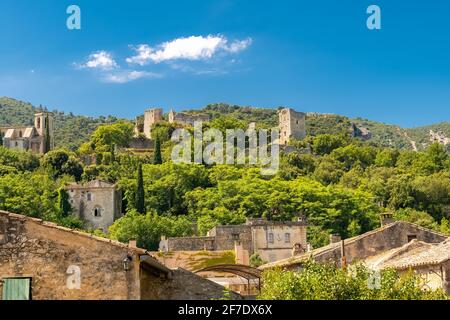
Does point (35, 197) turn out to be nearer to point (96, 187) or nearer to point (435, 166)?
point (96, 187)

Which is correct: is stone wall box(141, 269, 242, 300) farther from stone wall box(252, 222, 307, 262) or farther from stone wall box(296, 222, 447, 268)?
stone wall box(252, 222, 307, 262)

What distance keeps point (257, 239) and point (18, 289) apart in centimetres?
4719

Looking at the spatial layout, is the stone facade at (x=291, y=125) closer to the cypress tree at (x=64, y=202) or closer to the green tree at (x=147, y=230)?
the cypress tree at (x=64, y=202)

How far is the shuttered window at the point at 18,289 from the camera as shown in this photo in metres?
17.0

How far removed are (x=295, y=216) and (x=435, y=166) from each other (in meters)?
45.1

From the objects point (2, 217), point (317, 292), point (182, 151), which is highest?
point (182, 151)

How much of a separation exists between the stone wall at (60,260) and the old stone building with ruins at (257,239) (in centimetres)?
4361

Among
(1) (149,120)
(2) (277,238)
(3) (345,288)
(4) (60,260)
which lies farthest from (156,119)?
(4) (60,260)

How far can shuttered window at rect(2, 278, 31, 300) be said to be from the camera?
55.6 ft

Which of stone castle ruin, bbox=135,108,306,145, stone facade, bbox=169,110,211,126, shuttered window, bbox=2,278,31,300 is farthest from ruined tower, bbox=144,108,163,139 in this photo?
shuttered window, bbox=2,278,31,300

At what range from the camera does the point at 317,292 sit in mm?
18453

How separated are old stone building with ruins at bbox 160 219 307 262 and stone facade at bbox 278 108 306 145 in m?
84.6

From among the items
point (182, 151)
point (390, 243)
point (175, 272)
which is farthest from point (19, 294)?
point (182, 151)

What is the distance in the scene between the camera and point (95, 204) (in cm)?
9212
